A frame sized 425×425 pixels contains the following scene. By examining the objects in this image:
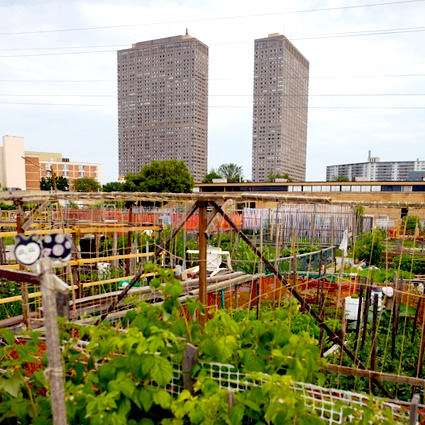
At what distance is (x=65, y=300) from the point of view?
8.63 ft

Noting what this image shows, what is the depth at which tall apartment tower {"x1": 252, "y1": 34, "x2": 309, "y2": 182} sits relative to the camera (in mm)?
75312

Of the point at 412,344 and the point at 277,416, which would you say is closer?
the point at 277,416

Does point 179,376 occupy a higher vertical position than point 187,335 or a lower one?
lower

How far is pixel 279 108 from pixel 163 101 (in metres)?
26.0

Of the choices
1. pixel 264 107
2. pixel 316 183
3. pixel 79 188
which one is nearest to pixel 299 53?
pixel 264 107

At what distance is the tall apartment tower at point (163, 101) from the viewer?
6906 centimetres

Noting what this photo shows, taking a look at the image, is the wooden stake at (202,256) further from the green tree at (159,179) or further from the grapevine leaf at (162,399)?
the green tree at (159,179)

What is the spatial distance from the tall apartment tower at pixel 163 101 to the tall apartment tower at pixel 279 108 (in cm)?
1268

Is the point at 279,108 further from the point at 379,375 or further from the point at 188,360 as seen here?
the point at 188,360

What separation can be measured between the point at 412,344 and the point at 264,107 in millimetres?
83553

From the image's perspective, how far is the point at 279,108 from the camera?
8225cm

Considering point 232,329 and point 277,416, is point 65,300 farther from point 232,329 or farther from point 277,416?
point 277,416

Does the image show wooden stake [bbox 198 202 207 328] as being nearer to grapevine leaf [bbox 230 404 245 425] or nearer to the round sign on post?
grapevine leaf [bbox 230 404 245 425]

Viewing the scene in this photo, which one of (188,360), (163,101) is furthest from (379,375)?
(163,101)
